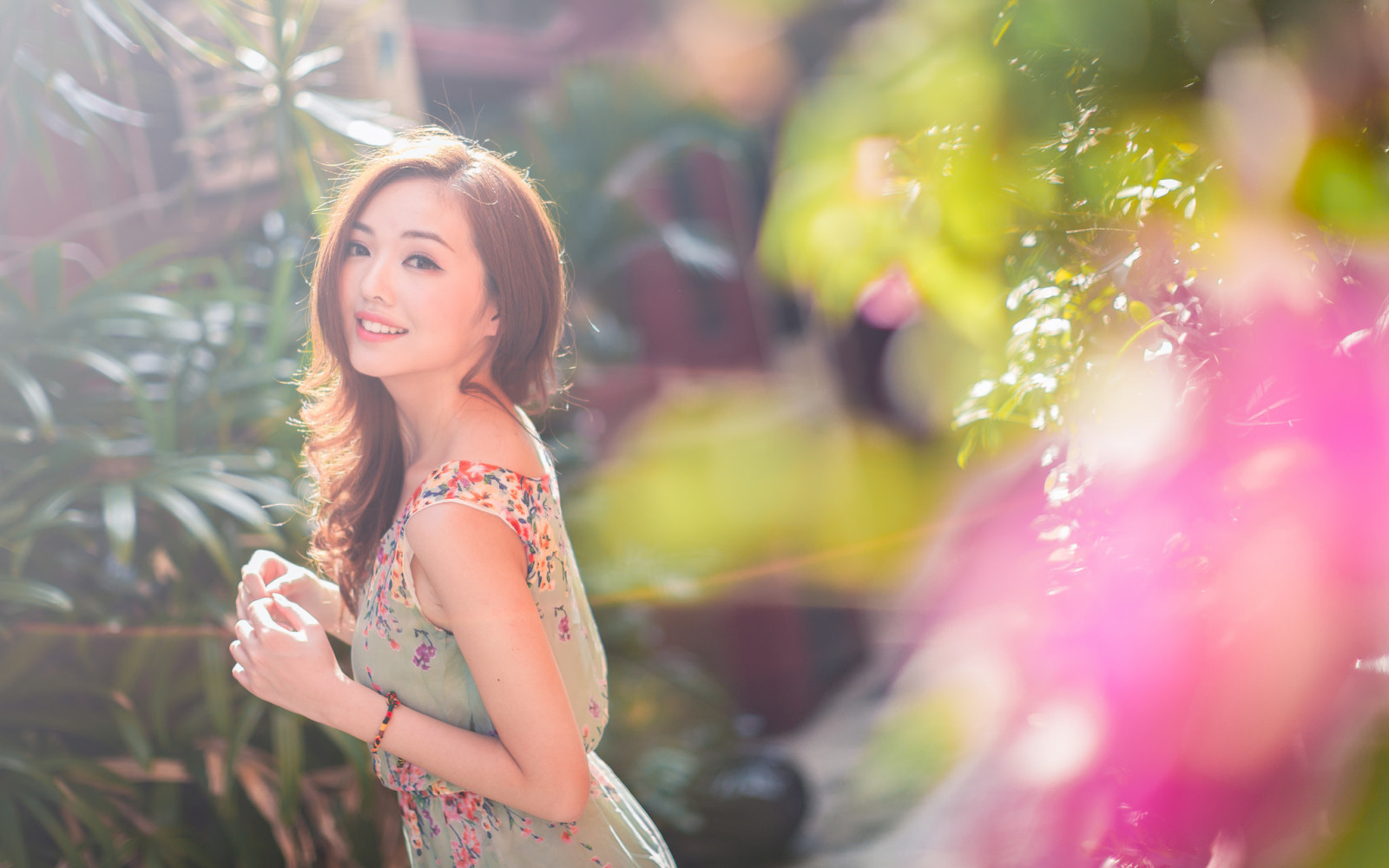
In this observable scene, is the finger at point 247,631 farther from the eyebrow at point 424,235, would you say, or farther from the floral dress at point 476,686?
the eyebrow at point 424,235

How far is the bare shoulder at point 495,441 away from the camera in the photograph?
78 cm

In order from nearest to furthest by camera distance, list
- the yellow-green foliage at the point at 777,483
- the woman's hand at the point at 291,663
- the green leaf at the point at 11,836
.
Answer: the woman's hand at the point at 291,663 → the green leaf at the point at 11,836 → the yellow-green foliage at the point at 777,483

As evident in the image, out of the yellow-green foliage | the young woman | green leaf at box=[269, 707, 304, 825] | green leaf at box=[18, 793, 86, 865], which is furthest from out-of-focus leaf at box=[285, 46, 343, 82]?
the yellow-green foliage

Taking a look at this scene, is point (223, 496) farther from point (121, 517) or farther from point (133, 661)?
point (133, 661)

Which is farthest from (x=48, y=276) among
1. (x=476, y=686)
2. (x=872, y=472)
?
(x=872, y=472)

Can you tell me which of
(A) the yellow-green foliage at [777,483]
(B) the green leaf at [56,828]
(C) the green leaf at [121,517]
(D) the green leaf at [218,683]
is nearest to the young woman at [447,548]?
(C) the green leaf at [121,517]

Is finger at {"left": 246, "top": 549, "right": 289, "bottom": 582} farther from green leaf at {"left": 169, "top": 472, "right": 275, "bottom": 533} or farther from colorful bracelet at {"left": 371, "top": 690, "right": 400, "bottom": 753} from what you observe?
green leaf at {"left": 169, "top": 472, "right": 275, "bottom": 533}

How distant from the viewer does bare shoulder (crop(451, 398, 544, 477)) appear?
0.78m

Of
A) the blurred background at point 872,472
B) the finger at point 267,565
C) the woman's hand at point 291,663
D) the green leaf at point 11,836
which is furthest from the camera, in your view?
the green leaf at point 11,836

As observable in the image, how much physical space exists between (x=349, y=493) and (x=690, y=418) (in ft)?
11.7

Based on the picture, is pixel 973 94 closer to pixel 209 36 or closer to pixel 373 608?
pixel 373 608

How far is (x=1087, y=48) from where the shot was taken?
60 cm

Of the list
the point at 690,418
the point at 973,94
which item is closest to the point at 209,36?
the point at 690,418

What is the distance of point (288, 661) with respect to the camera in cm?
69
